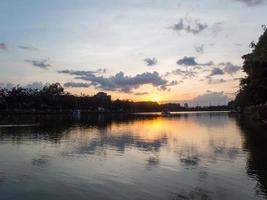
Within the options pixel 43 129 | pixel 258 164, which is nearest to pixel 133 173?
pixel 258 164

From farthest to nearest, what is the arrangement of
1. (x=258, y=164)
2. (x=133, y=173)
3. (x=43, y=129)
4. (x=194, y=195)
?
1. (x=43, y=129)
2. (x=258, y=164)
3. (x=133, y=173)
4. (x=194, y=195)

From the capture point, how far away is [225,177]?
27328 millimetres

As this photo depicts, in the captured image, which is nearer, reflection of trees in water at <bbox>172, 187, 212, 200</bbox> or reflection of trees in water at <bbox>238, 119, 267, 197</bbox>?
reflection of trees in water at <bbox>172, 187, 212, 200</bbox>

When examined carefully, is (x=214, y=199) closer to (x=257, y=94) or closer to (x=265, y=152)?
(x=265, y=152)

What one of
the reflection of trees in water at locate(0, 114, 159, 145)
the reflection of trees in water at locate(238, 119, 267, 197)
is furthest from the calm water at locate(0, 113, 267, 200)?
the reflection of trees in water at locate(0, 114, 159, 145)

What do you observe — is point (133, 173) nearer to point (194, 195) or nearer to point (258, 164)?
point (194, 195)

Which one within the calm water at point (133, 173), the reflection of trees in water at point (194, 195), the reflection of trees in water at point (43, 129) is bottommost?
the reflection of trees in water at point (194, 195)

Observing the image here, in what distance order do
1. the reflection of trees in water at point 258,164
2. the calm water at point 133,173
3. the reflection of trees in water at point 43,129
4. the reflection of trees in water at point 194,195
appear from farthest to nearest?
the reflection of trees in water at point 43,129
the reflection of trees in water at point 258,164
the calm water at point 133,173
the reflection of trees in water at point 194,195

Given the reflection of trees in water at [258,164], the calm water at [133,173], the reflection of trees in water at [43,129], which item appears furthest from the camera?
the reflection of trees in water at [43,129]

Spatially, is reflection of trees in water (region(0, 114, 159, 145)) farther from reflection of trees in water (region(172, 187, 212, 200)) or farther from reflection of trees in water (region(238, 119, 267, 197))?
reflection of trees in water (region(172, 187, 212, 200))

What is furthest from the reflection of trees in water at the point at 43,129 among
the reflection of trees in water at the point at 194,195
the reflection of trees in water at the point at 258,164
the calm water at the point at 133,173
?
the reflection of trees in water at the point at 194,195

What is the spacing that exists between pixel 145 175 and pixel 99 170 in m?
3.55

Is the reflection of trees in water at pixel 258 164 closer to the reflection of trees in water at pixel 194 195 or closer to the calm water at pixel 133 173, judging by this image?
the calm water at pixel 133 173

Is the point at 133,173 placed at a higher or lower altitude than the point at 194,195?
higher
